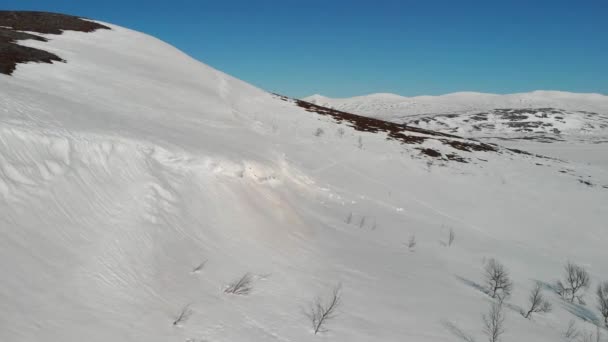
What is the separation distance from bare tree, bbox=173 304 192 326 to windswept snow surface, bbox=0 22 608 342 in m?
0.07

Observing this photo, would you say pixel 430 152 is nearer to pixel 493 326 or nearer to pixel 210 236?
pixel 493 326

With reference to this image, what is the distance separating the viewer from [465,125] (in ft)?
223

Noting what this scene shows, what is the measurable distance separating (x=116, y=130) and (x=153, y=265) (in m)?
3.93

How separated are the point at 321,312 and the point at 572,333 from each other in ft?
14.5

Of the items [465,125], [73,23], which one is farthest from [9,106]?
[465,125]

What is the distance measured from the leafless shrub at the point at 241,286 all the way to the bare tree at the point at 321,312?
884 mm

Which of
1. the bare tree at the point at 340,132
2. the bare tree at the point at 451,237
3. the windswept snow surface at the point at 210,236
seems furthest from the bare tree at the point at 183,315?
the bare tree at the point at 340,132

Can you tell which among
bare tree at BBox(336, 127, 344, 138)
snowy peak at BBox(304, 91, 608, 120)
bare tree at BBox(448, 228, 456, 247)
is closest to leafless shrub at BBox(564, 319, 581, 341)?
bare tree at BBox(448, 228, 456, 247)

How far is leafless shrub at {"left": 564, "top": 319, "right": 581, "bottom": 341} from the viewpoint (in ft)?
18.4

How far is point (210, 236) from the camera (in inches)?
229

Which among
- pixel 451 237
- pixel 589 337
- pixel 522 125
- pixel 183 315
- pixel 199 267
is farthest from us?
pixel 522 125

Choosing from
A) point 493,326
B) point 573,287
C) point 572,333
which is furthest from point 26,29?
point 573,287

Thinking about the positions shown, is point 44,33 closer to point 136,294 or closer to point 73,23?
point 73,23

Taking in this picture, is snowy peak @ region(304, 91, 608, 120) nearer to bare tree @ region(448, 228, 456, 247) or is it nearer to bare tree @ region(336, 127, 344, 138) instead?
bare tree @ region(336, 127, 344, 138)
